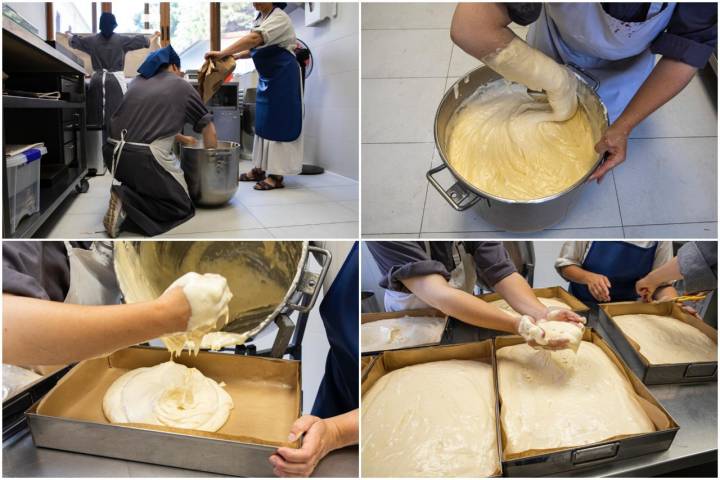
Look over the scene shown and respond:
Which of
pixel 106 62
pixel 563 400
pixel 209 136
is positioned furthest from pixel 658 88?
pixel 106 62

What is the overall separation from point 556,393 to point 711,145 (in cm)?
83

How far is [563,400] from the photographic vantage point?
34.5 inches

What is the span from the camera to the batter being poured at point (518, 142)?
1023 millimetres

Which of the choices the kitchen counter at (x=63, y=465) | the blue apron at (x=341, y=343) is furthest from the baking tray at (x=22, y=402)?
the blue apron at (x=341, y=343)

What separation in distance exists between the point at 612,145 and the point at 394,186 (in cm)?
51

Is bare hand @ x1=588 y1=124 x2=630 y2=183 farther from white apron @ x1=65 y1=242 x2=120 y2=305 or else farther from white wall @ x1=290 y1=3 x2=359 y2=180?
white wall @ x1=290 y1=3 x2=359 y2=180

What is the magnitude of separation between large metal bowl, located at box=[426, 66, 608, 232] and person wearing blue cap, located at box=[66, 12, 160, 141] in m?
0.81

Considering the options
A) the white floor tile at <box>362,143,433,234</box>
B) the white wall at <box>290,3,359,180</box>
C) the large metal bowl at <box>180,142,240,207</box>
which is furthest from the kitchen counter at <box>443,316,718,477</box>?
the white wall at <box>290,3,359,180</box>

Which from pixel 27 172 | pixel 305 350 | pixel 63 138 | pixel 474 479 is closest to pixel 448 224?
pixel 305 350

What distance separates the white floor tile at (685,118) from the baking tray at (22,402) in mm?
1418

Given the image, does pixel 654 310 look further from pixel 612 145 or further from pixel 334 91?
pixel 334 91

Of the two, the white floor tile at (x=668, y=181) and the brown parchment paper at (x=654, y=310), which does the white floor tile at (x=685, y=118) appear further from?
the brown parchment paper at (x=654, y=310)

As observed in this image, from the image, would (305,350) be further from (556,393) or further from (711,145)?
(711,145)

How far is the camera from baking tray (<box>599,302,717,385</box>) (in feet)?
2.98
